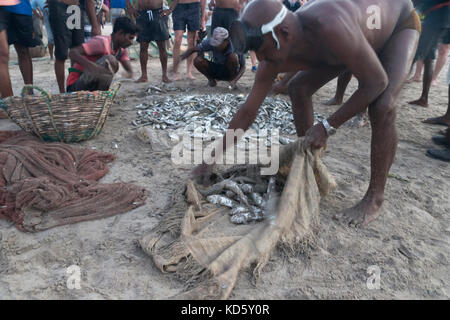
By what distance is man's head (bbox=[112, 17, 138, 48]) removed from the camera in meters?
3.80

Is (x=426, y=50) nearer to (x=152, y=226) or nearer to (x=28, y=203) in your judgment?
(x=152, y=226)

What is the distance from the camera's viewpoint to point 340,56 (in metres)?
1.70

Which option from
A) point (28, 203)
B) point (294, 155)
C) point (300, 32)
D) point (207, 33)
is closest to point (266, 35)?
point (300, 32)

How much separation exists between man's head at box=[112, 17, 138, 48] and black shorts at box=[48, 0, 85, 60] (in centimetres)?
67

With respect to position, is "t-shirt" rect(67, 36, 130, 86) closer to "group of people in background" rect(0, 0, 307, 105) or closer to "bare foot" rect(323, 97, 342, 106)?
"group of people in background" rect(0, 0, 307, 105)

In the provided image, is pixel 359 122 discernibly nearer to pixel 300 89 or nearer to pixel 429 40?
pixel 429 40

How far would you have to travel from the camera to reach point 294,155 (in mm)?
2139

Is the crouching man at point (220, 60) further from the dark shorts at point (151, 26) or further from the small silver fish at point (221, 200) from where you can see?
the small silver fish at point (221, 200)

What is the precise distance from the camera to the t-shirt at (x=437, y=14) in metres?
3.82

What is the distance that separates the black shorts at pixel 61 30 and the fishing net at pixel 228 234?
2999 millimetres

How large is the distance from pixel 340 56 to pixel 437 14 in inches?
124

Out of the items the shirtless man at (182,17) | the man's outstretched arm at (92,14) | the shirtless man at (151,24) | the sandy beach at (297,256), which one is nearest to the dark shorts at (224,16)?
the shirtless man at (182,17)

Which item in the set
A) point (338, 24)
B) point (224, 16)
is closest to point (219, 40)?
point (224, 16)

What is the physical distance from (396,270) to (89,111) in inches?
109
